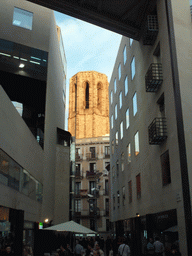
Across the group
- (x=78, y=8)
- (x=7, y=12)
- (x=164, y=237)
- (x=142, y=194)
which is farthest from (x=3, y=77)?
(x=164, y=237)

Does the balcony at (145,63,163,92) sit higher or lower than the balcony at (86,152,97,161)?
lower

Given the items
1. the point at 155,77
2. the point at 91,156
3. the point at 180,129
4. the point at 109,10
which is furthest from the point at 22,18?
the point at 91,156

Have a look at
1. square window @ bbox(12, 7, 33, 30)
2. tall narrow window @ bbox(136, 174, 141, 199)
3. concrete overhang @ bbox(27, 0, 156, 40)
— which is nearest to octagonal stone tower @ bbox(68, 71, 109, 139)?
square window @ bbox(12, 7, 33, 30)

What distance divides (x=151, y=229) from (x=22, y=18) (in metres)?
17.6

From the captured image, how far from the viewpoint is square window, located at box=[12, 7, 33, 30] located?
22.5 metres

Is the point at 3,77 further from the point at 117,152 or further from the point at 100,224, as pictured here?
the point at 100,224

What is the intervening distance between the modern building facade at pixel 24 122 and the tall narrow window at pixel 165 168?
7.65 metres

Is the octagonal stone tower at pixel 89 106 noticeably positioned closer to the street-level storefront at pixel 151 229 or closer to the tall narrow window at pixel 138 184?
the street-level storefront at pixel 151 229

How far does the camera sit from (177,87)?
44.1 ft

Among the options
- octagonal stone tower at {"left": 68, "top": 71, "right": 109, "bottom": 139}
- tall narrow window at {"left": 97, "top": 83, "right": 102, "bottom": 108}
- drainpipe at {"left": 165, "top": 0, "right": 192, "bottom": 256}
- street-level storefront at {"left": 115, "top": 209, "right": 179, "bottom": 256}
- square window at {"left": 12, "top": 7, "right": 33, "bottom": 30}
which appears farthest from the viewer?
tall narrow window at {"left": 97, "top": 83, "right": 102, "bottom": 108}

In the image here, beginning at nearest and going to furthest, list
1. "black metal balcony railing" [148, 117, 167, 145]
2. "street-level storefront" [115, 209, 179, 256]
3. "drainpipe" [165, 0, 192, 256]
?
"drainpipe" [165, 0, 192, 256]
"street-level storefront" [115, 209, 179, 256]
"black metal balcony railing" [148, 117, 167, 145]

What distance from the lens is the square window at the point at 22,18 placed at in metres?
22.5

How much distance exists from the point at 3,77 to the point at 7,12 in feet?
16.9

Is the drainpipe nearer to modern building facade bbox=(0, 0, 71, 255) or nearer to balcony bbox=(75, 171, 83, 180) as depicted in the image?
modern building facade bbox=(0, 0, 71, 255)
